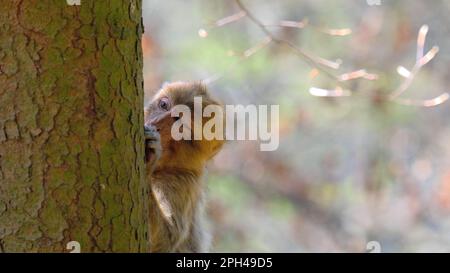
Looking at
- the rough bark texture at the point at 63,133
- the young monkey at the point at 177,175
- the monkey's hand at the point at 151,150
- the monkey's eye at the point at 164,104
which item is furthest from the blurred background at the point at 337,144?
the rough bark texture at the point at 63,133

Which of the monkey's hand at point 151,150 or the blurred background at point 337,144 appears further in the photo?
the blurred background at point 337,144

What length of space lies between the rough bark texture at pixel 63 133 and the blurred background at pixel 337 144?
836 centimetres

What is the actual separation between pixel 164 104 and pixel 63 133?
2.15m

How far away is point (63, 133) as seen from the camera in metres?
3.19

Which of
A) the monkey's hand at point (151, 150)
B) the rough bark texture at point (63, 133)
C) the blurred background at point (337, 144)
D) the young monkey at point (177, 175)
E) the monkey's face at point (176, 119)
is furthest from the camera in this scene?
the blurred background at point (337, 144)

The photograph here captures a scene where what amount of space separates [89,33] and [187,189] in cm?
211

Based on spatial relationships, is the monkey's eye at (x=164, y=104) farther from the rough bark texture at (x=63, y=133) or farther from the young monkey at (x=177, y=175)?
the rough bark texture at (x=63, y=133)

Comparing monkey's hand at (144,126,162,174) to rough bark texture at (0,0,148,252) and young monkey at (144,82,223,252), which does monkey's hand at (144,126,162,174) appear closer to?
young monkey at (144,82,223,252)

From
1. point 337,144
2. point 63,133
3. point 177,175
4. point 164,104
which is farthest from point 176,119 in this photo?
point 337,144

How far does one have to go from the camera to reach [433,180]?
40.8ft

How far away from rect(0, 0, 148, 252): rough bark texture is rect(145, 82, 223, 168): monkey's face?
1.73 meters

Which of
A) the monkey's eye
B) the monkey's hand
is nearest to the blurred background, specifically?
the monkey's eye

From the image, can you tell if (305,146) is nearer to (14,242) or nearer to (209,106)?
(209,106)

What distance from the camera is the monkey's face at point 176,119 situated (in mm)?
5125
